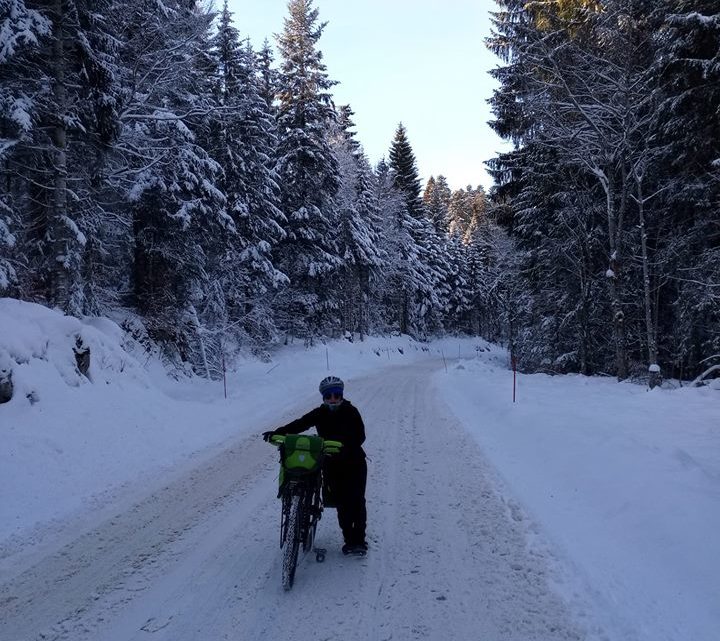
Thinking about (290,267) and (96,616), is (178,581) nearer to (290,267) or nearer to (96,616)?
(96,616)

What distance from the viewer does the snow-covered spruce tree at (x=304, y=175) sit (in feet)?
86.1

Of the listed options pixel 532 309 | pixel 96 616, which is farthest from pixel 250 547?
pixel 532 309

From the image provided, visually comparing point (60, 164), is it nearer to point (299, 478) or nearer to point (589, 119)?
point (299, 478)

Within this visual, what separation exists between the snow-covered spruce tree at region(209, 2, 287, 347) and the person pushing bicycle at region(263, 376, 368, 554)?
15082 mm

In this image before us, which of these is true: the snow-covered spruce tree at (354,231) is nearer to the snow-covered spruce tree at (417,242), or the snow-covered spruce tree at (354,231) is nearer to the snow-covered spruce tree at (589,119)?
the snow-covered spruce tree at (417,242)

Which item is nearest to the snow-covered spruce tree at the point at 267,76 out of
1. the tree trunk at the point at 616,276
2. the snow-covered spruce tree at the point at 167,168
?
the snow-covered spruce tree at the point at 167,168

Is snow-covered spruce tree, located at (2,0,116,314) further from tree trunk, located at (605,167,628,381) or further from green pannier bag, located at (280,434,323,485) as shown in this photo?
tree trunk, located at (605,167,628,381)

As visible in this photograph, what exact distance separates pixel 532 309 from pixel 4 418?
22961mm

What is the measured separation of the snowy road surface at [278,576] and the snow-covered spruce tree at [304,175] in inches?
822

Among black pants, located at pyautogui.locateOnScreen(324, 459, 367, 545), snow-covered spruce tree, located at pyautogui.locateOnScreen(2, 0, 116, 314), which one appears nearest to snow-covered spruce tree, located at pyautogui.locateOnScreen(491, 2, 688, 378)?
snow-covered spruce tree, located at pyautogui.locateOnScreen(2, 0, 116, 314)

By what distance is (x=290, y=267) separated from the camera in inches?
1075

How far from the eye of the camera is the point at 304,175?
86.0 ft

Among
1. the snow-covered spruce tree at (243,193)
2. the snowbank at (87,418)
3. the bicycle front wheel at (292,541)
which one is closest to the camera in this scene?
the bicycle front wheel at (292,541)

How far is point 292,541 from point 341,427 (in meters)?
1.11
